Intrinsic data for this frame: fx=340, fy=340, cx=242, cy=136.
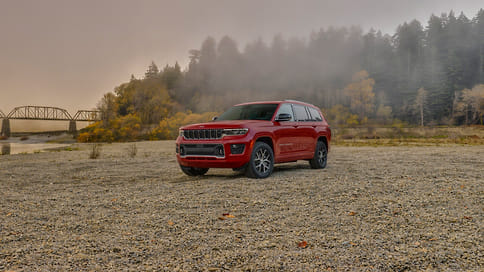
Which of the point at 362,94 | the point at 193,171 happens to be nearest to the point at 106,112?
the point at 193,171

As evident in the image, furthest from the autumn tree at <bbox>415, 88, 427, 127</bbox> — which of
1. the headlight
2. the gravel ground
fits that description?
the headlight

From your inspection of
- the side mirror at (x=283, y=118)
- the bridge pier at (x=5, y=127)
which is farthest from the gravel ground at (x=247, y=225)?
the bridge pier at (x=5, y=127)

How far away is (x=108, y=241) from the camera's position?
373 cm

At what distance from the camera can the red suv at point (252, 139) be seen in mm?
7516

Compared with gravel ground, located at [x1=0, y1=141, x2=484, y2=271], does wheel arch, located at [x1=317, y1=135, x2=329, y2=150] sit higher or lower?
higher

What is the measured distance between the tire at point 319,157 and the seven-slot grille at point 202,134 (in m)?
3.55

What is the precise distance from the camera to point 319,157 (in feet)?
33.0

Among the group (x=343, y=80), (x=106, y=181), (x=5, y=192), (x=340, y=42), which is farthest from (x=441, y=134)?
(x=340, y=42)

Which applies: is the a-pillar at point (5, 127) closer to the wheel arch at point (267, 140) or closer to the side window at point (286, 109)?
the side window at point (286, 109)

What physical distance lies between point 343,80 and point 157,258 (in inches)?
3830

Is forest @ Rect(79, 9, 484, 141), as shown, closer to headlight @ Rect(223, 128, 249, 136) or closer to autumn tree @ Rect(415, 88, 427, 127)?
autumn tree @ Rect(415, 88, 427, 127)

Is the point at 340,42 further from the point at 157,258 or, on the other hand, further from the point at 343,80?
the point at 157,258

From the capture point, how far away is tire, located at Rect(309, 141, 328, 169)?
9957mm

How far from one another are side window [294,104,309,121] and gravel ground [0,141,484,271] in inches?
81.6
